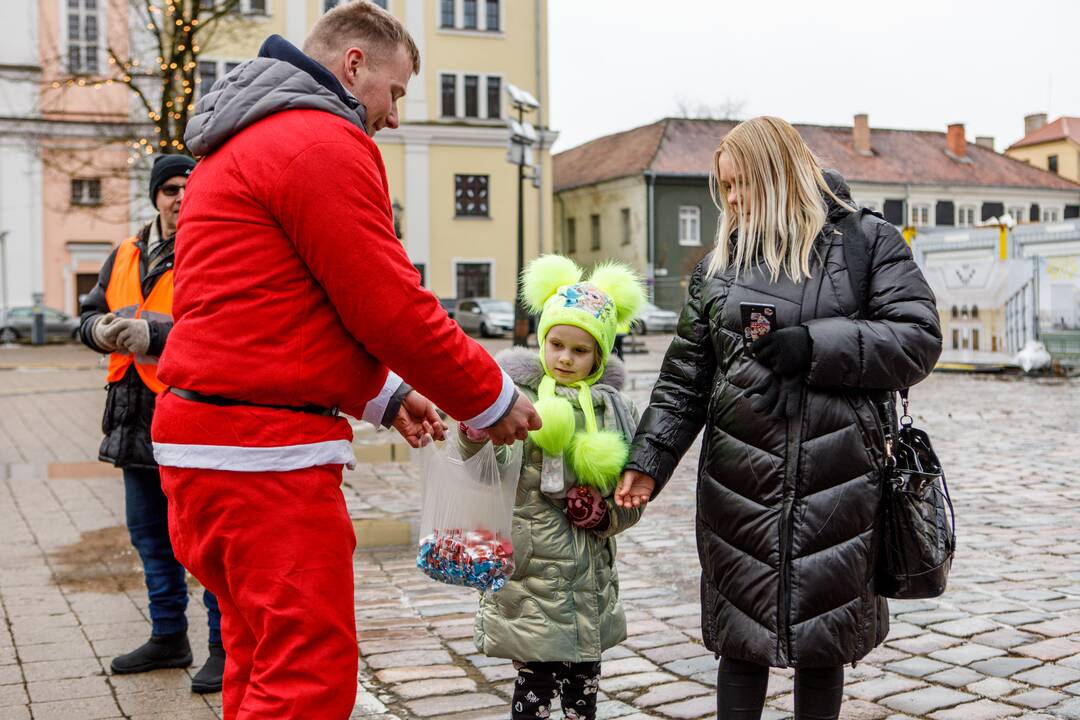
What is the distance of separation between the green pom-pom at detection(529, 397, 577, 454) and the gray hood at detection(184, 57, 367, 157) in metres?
1.16

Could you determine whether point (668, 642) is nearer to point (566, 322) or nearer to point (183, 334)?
point (566, 322)

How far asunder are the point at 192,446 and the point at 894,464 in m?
1.76

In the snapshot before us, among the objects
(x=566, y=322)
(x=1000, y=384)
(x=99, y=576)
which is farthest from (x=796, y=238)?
(x=1000, y=384)

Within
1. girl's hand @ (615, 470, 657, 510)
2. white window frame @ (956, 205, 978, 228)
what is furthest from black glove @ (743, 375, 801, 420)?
white window frame @ (956, 205, 978, 228)

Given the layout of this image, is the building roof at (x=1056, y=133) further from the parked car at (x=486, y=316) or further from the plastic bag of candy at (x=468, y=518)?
the plastic bag of candy at (x=468, y=518)

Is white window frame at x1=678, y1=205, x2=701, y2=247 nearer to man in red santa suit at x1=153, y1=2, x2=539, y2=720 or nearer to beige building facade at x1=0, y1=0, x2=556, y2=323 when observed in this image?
beige building facade at x1=0, y1=0, x2=556, y2=323

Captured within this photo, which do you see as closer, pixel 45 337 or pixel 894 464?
pixel 894 464

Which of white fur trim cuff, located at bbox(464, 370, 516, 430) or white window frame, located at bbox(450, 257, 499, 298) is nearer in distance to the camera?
white fur trim cuff, located at bbox(464, 370, 516, 430)

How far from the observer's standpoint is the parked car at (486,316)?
3884 centimetres

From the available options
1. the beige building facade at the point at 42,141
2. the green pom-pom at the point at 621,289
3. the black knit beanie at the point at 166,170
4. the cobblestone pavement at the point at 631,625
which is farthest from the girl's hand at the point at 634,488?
the beige building facade at the point at 42,141

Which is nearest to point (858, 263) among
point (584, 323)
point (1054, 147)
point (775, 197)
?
point (775, 197)

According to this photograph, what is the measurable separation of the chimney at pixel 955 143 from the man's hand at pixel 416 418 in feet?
201

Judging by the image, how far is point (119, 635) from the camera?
192 inches

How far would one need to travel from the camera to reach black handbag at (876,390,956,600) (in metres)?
2.98
